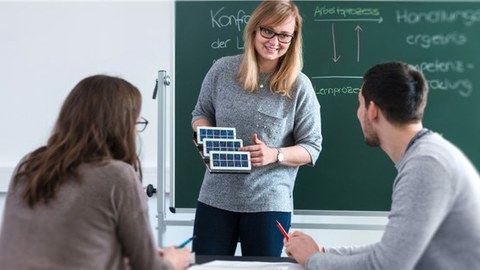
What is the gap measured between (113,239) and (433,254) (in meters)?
0.80

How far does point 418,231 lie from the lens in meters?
1.43

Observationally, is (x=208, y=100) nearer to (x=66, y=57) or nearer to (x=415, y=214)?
(x=415, y=214)

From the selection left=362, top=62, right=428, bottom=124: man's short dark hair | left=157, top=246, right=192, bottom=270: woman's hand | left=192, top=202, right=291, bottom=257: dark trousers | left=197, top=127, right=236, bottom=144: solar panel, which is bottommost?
left=192, top=202, right=291, bottom=257: dark trousers

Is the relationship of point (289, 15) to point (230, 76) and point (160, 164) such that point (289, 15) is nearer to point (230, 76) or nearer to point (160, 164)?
point (230, 76)

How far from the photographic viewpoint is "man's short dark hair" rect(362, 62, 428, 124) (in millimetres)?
1613

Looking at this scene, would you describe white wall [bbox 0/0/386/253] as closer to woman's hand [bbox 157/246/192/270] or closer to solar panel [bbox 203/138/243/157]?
solar panel [bbox 203/138/243/157]

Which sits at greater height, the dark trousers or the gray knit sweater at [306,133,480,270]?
the gray knit sweater at [306,133,480,270]

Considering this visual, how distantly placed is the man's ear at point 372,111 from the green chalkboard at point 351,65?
1.37 meters

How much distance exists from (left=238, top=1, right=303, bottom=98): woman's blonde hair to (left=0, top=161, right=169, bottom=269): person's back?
1133 mm

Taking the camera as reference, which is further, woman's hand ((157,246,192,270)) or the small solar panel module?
the small solar panel module

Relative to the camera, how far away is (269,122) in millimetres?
2346

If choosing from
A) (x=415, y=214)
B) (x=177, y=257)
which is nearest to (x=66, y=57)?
(x=177, y=257)

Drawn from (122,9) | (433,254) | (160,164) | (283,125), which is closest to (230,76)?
(283,125)

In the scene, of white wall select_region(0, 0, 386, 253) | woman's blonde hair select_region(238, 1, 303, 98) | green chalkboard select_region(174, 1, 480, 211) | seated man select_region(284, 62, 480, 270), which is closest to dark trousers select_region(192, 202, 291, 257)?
woman's blonde hair select_region(238, 1, 303, 98)
